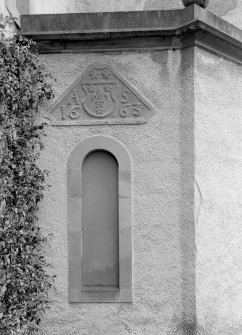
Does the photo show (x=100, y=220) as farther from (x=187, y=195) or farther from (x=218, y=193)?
(x=218, y=193)

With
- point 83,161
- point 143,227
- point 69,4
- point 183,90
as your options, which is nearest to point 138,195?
point 143,227

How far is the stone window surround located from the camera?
6270mm

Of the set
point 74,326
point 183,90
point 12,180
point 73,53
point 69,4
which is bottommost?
point 74,326

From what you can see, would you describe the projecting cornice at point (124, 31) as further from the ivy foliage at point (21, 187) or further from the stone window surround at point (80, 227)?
the stone window surround at point (80, 227)

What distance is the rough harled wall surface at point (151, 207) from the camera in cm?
624

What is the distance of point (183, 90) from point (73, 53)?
142cm

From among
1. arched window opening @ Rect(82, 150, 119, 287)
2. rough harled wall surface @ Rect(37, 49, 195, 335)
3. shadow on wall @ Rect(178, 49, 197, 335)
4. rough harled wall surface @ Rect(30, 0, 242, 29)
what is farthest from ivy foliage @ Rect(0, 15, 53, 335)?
rough harled wall surface @ Rect(30, 0, 242, 29)

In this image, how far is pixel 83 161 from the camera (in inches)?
253

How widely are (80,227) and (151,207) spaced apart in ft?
2.90

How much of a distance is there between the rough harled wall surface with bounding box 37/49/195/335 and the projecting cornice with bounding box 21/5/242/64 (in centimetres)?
14

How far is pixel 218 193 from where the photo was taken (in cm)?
654

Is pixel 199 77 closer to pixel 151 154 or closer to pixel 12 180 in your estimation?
pixel 151 154

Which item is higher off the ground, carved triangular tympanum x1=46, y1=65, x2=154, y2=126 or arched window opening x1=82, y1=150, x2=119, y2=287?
carved triangular tympanum x1=46, y1=65, x2=154, y2=126

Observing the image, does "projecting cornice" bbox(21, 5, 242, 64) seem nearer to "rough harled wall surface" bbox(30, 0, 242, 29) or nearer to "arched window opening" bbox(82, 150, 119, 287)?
"arched window opening" bbox(82, 150, 119, 287)
